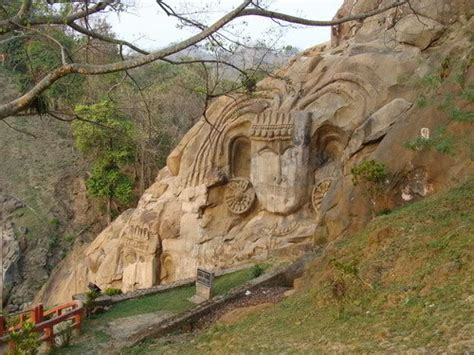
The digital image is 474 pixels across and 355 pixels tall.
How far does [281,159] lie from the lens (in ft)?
46.7

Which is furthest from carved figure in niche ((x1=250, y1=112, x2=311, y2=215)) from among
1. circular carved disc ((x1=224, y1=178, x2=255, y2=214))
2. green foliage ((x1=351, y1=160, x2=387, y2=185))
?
green foliage ((x1=351, y1=160, x2=387, y2=185))

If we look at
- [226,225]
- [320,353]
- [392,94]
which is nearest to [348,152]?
[392,94]

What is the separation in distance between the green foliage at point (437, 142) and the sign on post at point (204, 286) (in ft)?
15.6

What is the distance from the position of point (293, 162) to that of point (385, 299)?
26.5 ft

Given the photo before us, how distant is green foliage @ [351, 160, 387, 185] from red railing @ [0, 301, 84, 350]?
5.89 m

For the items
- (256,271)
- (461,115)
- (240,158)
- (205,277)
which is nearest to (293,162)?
(240,158)

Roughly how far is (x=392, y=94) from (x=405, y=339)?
29.3 ft

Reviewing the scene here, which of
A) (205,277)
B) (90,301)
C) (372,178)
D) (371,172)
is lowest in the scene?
(90,301)

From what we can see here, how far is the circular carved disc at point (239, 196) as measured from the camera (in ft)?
48.7

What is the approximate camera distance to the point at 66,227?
86.7 ft

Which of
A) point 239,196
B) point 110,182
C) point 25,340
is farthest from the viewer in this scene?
point 110,182

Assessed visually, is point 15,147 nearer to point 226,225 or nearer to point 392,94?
point 226,225

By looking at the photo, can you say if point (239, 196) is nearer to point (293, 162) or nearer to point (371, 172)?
point (293, 162)

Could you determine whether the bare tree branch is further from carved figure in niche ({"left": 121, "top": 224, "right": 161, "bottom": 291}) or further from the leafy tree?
the leafy tree
